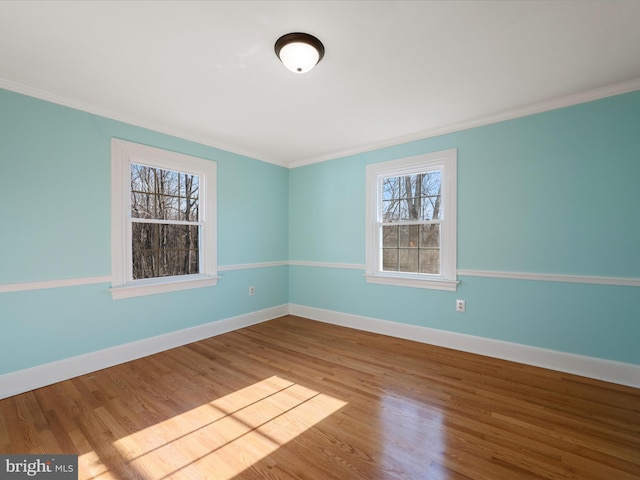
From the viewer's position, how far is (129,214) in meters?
2.99

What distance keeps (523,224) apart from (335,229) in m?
2.31

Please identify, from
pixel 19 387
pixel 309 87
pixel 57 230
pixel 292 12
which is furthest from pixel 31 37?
pixel 19 387

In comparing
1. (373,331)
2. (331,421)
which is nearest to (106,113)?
(331,421)

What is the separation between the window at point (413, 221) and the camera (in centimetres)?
332

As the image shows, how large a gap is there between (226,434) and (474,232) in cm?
300

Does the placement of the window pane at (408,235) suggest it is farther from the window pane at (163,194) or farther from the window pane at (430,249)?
the window pane at (163,194)

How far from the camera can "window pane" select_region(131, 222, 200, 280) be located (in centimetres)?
314

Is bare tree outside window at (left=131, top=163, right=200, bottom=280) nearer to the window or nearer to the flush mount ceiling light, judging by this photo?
the flush mount ceiling light

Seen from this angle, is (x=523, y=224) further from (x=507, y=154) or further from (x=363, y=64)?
(x=363, y=64)

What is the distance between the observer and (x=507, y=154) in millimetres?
2961

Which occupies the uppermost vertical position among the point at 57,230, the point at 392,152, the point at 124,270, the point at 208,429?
the point at 392,152

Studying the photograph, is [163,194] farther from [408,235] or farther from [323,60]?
[408,235]

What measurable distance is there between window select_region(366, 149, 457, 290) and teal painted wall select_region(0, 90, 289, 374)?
7.97 ft

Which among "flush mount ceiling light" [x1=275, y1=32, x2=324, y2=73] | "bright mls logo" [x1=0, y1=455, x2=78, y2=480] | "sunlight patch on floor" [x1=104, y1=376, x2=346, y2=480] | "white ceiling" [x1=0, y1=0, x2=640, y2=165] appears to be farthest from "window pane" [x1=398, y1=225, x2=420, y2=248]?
"bright mls logo" [x1=0, y1=455, x2=78, y2=480]
